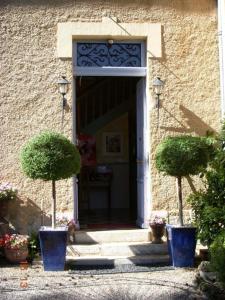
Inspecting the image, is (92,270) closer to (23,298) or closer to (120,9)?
(23,298)

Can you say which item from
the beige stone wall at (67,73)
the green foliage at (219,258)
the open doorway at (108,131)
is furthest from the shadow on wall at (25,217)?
the open doorway at (108,131)

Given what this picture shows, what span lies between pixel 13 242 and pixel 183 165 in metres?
2.71

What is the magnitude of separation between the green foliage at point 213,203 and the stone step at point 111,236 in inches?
50.3

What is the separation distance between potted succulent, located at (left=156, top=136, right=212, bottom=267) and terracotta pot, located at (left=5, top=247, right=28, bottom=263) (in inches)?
85.0

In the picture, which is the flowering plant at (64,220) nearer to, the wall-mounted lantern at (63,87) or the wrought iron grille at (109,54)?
the wall-mounted lantern at (63,87)

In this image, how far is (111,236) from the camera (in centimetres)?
A: 823

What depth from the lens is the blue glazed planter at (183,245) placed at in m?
7.34

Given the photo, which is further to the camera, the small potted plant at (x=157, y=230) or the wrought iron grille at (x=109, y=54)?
the wrought iron grille at (x=109, y=54)

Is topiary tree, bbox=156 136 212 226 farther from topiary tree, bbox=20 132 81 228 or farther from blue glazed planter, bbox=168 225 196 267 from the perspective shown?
topiary tree, bbox=20 132 81 228

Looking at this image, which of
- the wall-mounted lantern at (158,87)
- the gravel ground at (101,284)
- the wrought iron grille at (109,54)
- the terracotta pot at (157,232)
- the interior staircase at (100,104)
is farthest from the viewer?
the interior staircase at (100,104)

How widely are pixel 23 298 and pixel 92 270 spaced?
1566 mm

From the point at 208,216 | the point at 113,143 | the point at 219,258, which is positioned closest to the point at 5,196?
the point at 208,216

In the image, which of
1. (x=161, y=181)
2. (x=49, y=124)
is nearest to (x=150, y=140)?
(x=161, y=181)

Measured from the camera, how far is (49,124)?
840cm
